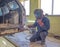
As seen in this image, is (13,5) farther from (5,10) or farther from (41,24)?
(41,24)

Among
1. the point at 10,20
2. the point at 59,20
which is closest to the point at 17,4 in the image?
the point at 10,20

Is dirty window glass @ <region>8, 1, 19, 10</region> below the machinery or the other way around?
the other way around

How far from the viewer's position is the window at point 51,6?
7.45 m

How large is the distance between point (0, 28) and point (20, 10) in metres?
0.60

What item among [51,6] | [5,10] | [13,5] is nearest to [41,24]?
[13,5]

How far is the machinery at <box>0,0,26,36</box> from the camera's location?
2.83 meters

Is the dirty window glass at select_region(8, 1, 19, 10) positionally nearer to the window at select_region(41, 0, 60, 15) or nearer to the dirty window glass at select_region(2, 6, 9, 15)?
the dirty window glass at select_region(2, 6, 9, 15)

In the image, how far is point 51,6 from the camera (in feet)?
25.1

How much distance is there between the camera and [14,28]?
3.02 m

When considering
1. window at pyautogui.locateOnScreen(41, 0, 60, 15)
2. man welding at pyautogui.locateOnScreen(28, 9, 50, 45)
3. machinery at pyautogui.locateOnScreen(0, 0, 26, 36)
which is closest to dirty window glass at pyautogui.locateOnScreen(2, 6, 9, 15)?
machinery at pyautogui.locateOnScreen(0, 0, 26, 36)

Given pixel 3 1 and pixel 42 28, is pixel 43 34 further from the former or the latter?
pixel 3 1

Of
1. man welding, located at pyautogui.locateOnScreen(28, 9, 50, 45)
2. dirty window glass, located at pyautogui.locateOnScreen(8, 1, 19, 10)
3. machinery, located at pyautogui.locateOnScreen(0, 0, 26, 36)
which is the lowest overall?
man welding, located at pyautogui.locateOnScreen(28, 9, 50, 45)

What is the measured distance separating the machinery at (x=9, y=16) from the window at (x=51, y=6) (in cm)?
448

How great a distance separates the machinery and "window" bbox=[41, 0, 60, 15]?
4.48 m
